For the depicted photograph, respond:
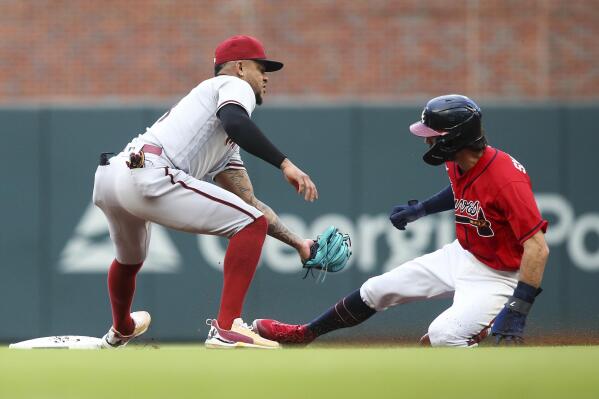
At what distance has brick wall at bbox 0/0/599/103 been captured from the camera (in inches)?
566

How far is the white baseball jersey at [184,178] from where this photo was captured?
5.89 metres

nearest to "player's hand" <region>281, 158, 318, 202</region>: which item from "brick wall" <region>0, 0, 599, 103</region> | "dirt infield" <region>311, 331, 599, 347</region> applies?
"dirt infield" <region>311, 331, 599, 347</region>

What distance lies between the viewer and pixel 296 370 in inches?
163

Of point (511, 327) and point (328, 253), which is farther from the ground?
point (328, 253)

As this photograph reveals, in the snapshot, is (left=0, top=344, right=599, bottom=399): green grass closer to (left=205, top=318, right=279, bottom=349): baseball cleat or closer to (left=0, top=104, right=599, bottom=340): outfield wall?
(left=205, top=318, right=279, bottom=349): baseball cleat

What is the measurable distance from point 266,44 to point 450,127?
8378 millimetres

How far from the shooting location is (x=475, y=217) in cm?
620

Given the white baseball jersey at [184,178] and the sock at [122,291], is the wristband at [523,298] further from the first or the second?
the sock at [122,291]

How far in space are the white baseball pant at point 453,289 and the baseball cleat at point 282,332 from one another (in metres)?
0.38

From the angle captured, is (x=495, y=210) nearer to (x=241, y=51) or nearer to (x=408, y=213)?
(x=408, y=213)

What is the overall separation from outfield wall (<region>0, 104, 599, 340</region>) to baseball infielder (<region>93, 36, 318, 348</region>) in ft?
13.8

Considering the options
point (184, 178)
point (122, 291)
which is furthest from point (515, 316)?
point (122, 291)

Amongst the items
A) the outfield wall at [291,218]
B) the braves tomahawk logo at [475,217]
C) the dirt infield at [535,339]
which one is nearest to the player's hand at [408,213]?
the braves tomahawk logo at [475,217]

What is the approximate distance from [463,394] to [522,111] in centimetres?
733
